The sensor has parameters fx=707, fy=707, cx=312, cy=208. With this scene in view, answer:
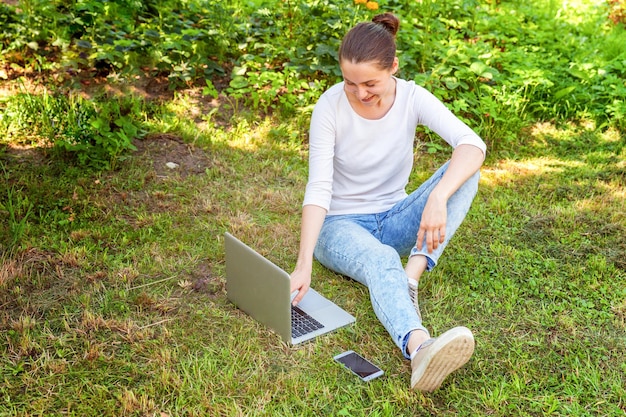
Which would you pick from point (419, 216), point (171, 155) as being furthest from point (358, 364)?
point (171, 155)

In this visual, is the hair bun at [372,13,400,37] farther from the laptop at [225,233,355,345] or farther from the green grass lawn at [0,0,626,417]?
the green grass lawn at [0,0,626,417]

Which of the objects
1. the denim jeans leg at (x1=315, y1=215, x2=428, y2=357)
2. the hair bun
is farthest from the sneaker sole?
the hair bun

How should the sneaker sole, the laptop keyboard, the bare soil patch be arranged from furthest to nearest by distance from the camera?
the bare soil patch < the laptop keyboard < the sneaker sole

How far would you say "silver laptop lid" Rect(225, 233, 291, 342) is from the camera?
269 cm

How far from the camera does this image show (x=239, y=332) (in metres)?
2.92

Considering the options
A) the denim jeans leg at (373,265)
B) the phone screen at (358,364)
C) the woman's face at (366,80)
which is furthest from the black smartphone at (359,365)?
the woman's face at (366,80)

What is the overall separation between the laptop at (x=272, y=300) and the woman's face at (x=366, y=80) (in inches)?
30.5

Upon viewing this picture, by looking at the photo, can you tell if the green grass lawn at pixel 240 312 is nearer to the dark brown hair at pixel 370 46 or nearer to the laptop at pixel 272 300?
the laptop at pixel 272 300

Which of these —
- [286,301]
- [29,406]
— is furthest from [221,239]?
[29,406]

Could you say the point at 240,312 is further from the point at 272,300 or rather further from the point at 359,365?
the point at 359,365

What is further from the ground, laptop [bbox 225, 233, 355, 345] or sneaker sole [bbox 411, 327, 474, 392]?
sneaker sole [bbox 411, 327, 474, 392]

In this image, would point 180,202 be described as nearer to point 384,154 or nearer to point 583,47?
point 384,154

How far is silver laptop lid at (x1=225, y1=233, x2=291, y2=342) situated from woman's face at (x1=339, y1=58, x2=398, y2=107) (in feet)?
2.54

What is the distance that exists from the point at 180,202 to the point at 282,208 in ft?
1.92
